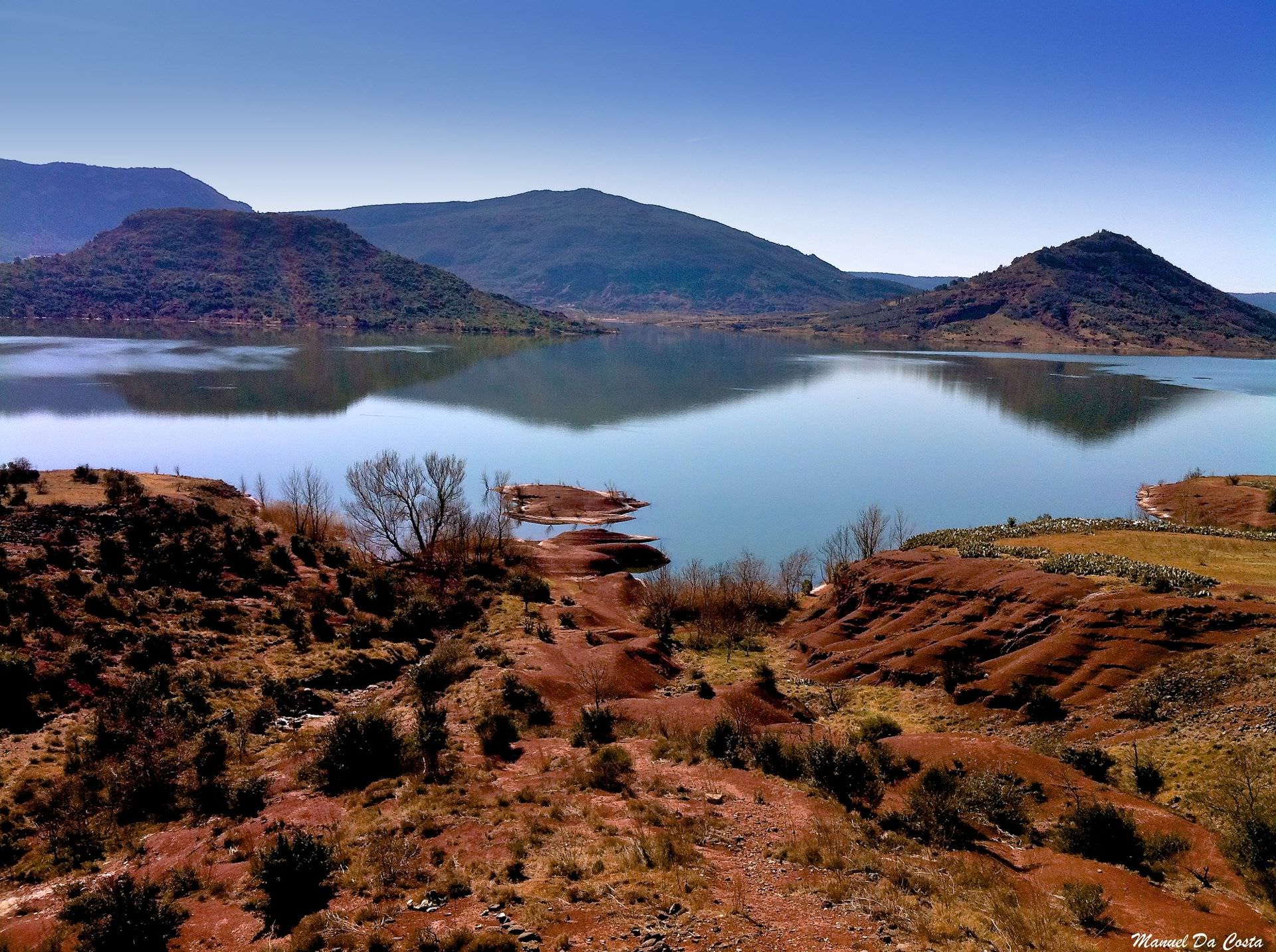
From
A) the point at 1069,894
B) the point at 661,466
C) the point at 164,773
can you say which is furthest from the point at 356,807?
the point at 661,466

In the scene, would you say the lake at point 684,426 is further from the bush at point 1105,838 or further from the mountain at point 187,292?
the mountain at point 187,292

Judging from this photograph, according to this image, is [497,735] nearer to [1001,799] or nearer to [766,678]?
[766,678]

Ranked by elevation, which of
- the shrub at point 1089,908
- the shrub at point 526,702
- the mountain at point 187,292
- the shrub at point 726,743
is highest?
the mountain at point 187,292

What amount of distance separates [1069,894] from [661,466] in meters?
56.2

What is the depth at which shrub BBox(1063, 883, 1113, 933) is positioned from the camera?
918 centimetres

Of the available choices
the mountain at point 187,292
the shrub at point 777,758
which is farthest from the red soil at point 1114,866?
the mountain at point 187,292

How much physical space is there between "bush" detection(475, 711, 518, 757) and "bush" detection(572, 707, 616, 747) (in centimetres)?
162

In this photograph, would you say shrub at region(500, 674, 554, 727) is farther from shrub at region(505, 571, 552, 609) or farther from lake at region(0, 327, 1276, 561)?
lake at region(0, 327, 1276, 561)

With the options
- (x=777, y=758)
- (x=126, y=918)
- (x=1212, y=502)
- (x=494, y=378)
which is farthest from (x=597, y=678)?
(x=494, y=378)

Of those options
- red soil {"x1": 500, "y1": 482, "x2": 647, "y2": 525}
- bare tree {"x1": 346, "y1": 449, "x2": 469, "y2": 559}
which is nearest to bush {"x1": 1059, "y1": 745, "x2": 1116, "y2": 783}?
bare tree {"x1": 346, "y1": 449, "x2": 469, "y2": 559}

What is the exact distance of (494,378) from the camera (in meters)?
112

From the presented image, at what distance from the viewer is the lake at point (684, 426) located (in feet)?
181

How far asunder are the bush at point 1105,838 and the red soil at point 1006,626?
7.61 m

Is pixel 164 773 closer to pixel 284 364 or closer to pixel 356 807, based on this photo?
pixel 356 807
